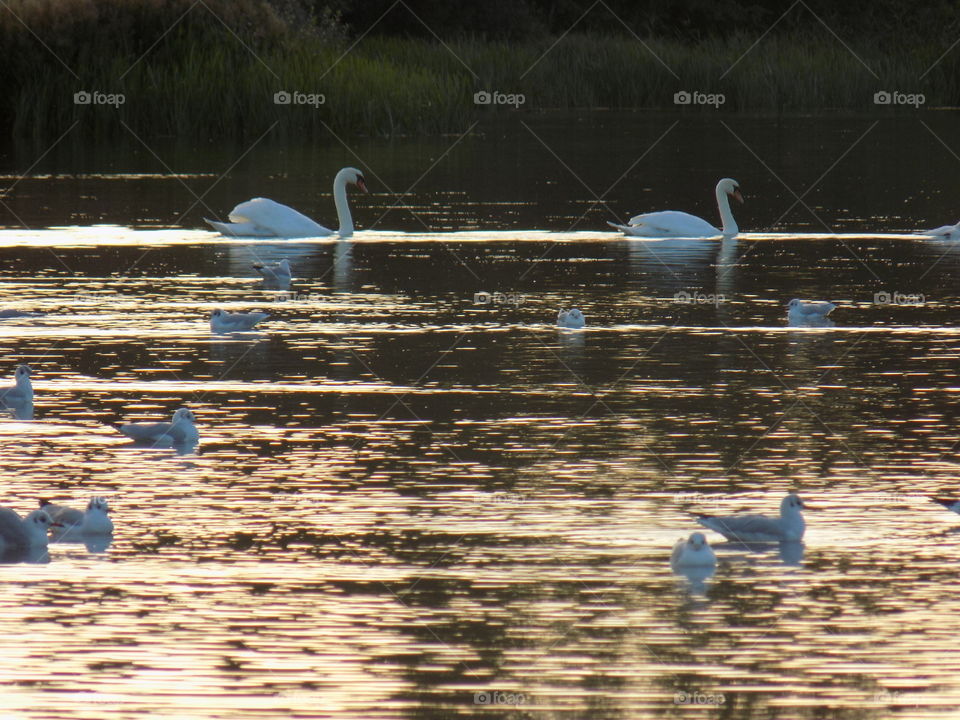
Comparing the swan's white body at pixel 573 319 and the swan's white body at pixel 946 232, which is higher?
the swan's white body at pixel 946 232

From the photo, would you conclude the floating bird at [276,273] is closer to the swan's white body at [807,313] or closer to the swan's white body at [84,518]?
the swan's white body at [807,313]

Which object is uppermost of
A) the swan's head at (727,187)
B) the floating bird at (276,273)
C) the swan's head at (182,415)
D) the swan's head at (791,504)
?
the swan's head at (727,187)

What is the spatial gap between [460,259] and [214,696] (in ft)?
38.5

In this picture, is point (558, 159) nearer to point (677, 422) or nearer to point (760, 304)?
point (760, 304)

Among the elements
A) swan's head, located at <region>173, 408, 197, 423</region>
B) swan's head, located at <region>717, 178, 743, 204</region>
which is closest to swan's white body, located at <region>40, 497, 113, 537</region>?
swan's head, located at <region>173, 408, 197, 423</region>

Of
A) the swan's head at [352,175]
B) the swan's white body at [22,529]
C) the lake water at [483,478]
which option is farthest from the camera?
the swan's head at [352,175]

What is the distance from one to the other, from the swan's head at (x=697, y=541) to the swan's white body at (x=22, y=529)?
2366 millimetres

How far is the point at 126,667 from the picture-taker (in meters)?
5.95

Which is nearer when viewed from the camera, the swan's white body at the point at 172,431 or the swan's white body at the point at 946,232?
the swan's white body at the point at 172,431

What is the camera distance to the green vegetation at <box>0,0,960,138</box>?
32906 mm

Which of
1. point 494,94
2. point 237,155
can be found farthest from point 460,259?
point 494,94

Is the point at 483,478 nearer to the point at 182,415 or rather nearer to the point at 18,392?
the point at 182,415

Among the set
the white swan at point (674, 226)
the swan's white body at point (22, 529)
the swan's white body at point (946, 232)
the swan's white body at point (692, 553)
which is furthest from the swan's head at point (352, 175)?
the swan's white body at point (692, 553)

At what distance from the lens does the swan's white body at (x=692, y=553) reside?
6.90 meters
